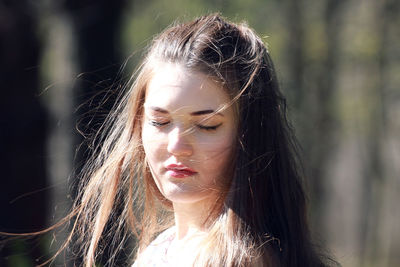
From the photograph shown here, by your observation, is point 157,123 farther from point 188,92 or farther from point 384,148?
point 384,148

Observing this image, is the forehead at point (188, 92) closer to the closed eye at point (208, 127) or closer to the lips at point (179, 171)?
the closed eye at point (208, 127)

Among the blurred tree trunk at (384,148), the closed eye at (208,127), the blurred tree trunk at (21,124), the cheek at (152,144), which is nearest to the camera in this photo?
the closed eye at (208,127)

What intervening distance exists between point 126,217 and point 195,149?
24.3 inches

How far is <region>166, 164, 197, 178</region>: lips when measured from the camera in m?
2.29

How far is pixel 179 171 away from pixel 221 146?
0.16 m

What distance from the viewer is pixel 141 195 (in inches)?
109

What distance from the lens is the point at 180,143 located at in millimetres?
2262

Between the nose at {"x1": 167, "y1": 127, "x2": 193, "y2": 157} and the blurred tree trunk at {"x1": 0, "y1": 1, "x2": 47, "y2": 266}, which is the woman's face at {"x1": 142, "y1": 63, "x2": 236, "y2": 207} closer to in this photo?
the nose at {"x1": 167, "y1": 127, "x2": 193, "y2": 157}

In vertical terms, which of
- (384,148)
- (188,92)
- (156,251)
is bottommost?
(384,148)

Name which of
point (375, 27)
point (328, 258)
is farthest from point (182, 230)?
point (375, 27)

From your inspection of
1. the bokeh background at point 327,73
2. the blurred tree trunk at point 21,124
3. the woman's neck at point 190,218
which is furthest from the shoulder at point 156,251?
the bokeh background at point 327,73

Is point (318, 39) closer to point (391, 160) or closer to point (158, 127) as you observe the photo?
point (391, 160)

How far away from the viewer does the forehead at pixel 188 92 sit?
2250 millimetres

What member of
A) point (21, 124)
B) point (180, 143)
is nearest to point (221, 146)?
point (180, 143)
